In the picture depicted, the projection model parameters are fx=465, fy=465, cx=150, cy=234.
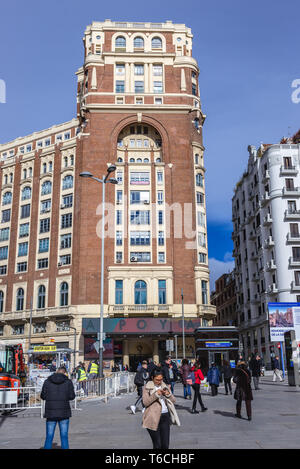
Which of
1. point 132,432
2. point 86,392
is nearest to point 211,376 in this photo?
point 86,392

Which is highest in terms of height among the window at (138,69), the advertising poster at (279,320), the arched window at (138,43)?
the arched window at (138,43)

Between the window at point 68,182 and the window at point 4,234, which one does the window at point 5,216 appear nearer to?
the window at point 4,234

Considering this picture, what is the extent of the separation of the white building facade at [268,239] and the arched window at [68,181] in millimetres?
26214

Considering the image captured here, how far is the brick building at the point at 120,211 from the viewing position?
174 feet

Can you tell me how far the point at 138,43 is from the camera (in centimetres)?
6400

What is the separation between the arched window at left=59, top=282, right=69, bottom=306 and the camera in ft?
180

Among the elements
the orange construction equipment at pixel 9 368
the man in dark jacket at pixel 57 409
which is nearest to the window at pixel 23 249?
the orange construction equipment at pixel 9 368

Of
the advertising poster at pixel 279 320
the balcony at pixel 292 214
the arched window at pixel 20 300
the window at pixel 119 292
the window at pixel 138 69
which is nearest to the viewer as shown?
the advertising poster at pixel 279 320

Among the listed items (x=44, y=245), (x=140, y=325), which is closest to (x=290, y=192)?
(x=140, y=325)

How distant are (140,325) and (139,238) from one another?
33.9 ft

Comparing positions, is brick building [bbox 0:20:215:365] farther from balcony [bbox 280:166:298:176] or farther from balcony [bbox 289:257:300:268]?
balcony [bbox 280:166:298:176]

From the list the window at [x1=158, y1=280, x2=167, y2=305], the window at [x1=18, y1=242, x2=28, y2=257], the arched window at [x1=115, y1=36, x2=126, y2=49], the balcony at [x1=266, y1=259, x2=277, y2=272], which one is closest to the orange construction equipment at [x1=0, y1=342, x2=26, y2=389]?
the window at [x1=158, y1=280, x2=167, y2=305]

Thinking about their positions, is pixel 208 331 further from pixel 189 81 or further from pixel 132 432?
pixel 189 81

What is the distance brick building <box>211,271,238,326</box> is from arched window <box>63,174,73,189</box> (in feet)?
126
